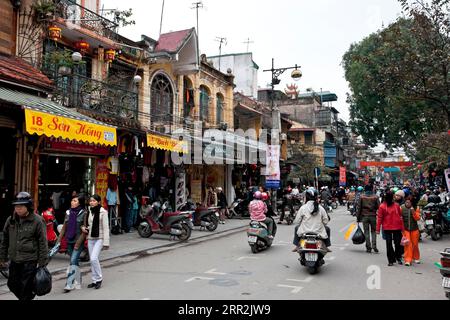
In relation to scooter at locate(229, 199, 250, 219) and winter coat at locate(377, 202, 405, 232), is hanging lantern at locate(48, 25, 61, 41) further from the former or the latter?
scooter at locate(229, 199, 250, 219)

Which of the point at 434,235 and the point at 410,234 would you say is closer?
the point at 410,234

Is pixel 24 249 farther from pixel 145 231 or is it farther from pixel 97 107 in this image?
pixel 97 107

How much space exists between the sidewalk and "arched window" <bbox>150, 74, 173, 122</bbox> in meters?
5.73

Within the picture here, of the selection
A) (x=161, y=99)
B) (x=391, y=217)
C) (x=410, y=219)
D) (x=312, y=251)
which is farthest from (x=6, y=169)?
(x=410, y=219)

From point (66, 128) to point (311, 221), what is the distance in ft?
20.2

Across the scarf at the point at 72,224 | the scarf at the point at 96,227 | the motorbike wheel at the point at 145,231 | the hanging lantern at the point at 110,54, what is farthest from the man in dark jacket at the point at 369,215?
the hanging lantern at the point at 110,54

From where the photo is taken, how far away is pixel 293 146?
1442 inches

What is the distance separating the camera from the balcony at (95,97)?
1302 cm

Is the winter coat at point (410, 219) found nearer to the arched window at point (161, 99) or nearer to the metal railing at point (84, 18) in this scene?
the arched window at point (161, 99)

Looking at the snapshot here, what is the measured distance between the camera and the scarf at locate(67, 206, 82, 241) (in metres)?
7.58

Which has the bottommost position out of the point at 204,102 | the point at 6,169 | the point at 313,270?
the point at 313,270

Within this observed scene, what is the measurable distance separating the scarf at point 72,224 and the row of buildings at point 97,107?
2.31 metres

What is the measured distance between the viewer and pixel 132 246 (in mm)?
11773
